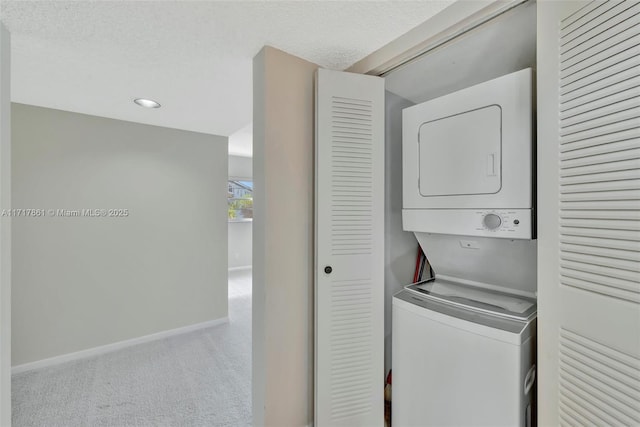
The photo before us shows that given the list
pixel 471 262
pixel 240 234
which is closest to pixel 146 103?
pixel 471 262

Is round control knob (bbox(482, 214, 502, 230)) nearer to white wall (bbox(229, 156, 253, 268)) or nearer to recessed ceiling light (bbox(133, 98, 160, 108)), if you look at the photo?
recessed ceiling light (bbox(133, 98, 160, 108))

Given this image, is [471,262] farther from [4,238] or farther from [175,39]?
[4,238]

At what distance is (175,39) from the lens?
4.79 feet

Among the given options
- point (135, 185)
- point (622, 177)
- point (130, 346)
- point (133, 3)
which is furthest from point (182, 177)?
point (622, 177)

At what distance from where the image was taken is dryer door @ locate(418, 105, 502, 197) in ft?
4.41

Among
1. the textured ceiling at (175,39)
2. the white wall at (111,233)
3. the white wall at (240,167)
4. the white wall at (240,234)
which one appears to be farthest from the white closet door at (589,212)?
the white wall at (240,234)

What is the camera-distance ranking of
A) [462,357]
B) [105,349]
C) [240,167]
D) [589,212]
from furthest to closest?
[240,167] → [105,349] → [462,357] → [589,212]

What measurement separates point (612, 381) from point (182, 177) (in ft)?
11.6

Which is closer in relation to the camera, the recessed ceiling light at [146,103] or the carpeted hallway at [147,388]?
the carpeted hallway at [147,388]

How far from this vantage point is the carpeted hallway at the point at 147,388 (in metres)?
1.84

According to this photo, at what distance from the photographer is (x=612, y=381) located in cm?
88

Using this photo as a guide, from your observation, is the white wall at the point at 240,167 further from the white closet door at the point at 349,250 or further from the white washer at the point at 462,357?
the white washer at the point at 462,357

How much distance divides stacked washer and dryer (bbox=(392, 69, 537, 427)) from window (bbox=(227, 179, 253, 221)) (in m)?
4.87

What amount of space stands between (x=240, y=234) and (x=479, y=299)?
18.4ft
